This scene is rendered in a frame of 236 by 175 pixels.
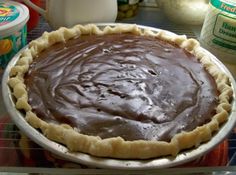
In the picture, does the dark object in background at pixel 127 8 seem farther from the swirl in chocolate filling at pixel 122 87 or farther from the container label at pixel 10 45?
the container label at pixel 10 45

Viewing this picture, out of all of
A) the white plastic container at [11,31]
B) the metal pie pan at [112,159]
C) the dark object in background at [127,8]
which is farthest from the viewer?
the dark object in background at [127,8]

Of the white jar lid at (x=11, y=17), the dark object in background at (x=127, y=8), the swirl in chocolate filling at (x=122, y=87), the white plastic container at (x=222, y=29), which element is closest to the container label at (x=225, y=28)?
the white plastic container at (x=222, y=29)

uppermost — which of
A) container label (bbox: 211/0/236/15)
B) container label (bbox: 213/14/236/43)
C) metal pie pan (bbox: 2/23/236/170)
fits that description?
container label (bbox: 211/0/236/15)

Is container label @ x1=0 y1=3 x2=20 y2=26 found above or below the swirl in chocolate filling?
above

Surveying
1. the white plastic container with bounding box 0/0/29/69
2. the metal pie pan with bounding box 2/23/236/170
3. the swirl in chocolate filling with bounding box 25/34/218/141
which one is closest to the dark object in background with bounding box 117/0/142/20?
the swirl in chocolate filling with bounding box 25/34/218/141

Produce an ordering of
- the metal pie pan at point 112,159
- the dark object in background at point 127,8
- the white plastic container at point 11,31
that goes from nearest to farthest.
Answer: the metal pie pan at point 112,159, the white plastic container at point 11,31, the dark object in background at point 127,8

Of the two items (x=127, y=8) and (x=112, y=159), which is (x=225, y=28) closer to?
(x=127, y=8)

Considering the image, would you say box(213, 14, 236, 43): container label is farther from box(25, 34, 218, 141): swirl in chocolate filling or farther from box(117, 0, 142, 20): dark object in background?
box(117, 0, 142, 20): dark object in background


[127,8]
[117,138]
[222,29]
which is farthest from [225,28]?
[117,138]
